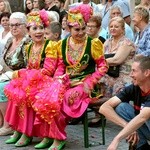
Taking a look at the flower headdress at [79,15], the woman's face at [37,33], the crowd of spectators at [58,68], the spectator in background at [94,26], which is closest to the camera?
the crowd of spectators at [58,68]

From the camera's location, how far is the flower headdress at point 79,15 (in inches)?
269

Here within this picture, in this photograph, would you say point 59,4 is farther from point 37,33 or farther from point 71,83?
point 71,83

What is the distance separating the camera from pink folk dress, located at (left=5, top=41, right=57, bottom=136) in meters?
6.85

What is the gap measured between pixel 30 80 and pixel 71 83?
1.69ft

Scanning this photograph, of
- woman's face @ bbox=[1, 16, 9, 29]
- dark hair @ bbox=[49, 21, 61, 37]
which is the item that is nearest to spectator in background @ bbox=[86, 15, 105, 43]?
dark hair @ bbox=[49, 21, 61, 37]

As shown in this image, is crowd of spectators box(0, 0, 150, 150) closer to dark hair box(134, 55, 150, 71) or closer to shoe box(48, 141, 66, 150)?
shoe box(48, 141, 66, 150)

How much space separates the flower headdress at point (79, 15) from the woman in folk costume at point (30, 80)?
1.48 ft

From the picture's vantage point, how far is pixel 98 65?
6848mm

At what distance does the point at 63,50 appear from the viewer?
696 centimetres

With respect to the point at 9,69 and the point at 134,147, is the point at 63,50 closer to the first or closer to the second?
the point at 9,69

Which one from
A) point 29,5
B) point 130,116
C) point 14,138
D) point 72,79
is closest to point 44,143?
point 14,138

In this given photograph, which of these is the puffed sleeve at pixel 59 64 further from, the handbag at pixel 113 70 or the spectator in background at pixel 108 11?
the spectator in background at pixel 108 11

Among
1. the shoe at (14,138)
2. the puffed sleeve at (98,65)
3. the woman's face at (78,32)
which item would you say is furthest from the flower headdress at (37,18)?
the shoe at (14,138)

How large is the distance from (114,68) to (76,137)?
1.08 meters
